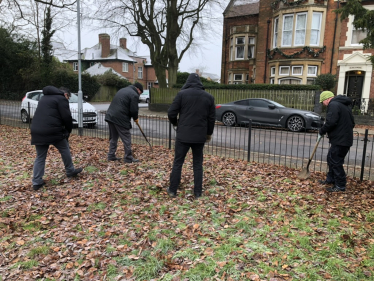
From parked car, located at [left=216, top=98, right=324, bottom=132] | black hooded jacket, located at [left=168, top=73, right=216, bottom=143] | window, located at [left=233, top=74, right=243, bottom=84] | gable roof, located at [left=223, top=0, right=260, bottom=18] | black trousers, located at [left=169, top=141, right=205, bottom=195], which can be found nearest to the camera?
black hooded jacket, located at [left=168, top=73, right=216, bottom=143]

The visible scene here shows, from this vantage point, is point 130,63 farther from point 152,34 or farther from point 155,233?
point 155,233

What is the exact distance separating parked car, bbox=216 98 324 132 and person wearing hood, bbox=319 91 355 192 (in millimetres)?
7595

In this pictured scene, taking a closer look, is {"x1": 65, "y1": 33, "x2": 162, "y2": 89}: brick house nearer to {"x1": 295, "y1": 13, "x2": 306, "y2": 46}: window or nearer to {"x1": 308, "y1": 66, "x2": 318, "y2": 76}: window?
{"x1": 295, "y1": 13, "x2": 306, "y2": 46}: window

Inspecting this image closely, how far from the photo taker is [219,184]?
5.64m

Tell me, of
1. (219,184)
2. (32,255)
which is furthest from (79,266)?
(219,184)

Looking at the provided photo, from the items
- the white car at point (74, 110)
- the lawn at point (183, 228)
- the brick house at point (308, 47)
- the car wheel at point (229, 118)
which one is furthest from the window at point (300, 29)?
the lawn at point (183, 228)

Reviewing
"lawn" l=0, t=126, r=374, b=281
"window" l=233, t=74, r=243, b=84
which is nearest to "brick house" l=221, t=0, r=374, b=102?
"window" l=233, t=74, r=243, b=84

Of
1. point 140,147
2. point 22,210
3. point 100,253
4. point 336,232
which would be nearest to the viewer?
point 100,253

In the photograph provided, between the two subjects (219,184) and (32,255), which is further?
(219,184)

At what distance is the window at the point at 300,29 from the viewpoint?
21.5 m

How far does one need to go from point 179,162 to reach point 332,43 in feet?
65.5

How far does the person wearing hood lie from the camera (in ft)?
17.0

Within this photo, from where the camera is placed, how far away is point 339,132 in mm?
5219

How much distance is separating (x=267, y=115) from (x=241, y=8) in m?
17.9
